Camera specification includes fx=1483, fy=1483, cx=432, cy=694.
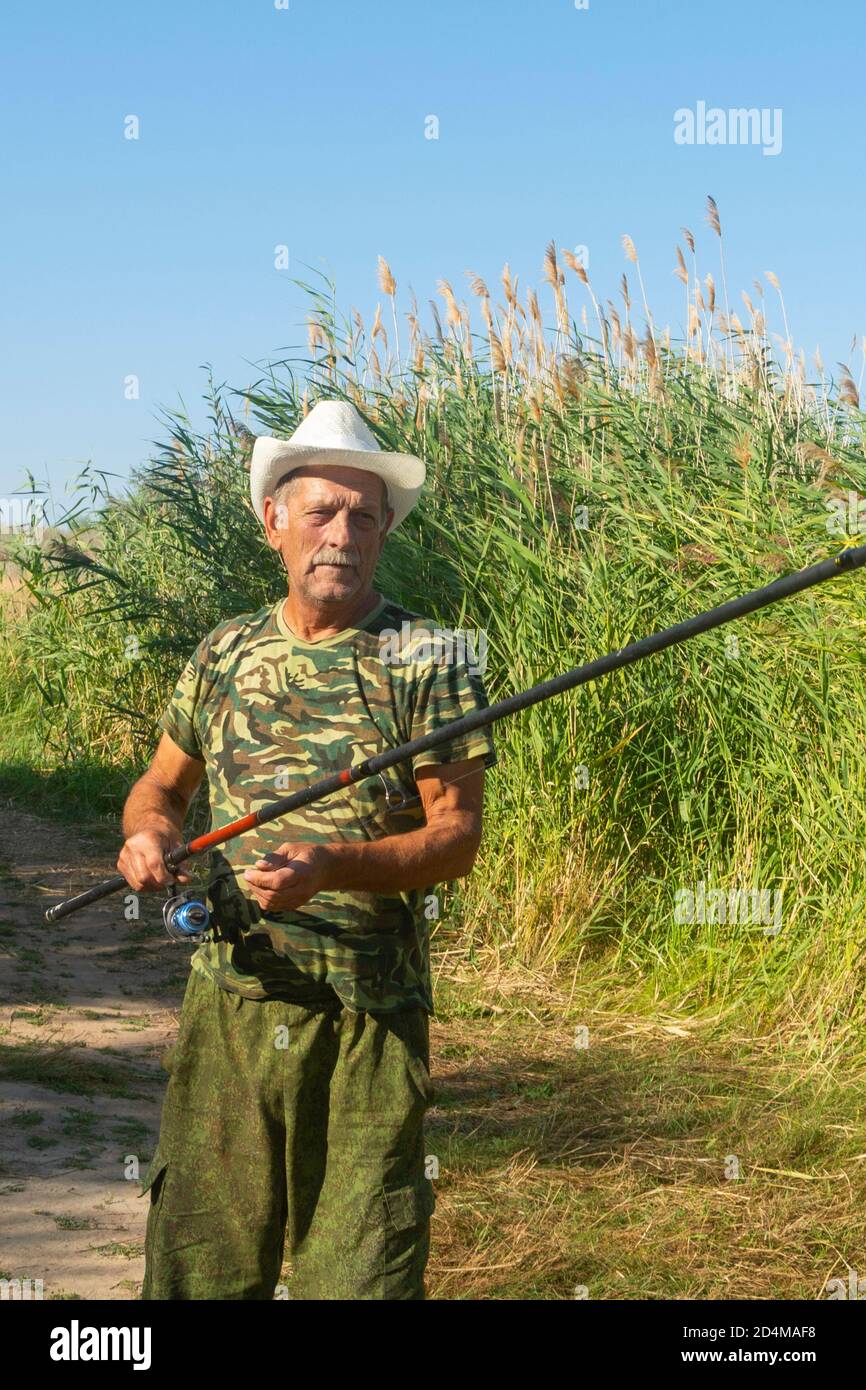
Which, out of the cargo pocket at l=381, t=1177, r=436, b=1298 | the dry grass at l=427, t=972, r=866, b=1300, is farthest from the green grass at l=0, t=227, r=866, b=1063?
the cargo pocket at l=381, t=1177, r=436, b=1298

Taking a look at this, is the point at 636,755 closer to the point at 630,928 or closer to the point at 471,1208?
the point at 630,928

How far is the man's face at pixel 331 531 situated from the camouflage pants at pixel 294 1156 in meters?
0.79

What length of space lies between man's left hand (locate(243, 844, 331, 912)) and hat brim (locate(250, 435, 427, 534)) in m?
0.77

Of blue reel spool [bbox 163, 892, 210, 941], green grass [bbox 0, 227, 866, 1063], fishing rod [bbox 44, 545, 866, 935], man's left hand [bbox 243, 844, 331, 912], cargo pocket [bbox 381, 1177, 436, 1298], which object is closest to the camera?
fishing rod [bbox 44, 545, 866, 935]

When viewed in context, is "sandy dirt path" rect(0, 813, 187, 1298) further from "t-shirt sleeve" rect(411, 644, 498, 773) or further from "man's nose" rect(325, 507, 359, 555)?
"man's nose" rect(325, 507, 359, 555)

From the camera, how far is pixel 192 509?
8.30 m

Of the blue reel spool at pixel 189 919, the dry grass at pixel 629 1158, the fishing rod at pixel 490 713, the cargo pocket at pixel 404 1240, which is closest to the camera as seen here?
the fishing rod at pixel 490 713

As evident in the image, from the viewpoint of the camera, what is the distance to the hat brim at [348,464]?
287 centimetres

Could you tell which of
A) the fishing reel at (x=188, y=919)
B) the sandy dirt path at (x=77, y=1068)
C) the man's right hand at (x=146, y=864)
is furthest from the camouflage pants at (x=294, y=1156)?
the sandy dirt path at (x=77, y=1068)

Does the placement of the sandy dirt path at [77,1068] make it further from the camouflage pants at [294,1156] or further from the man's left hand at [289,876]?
the man's left hand at [289,876]

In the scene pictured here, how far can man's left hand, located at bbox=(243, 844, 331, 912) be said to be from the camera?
8.02ft

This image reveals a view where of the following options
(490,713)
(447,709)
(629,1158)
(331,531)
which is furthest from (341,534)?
(629,1158)

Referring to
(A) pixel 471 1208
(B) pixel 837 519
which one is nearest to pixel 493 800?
(B) pixel 837 519

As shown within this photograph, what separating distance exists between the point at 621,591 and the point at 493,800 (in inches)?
41.6
